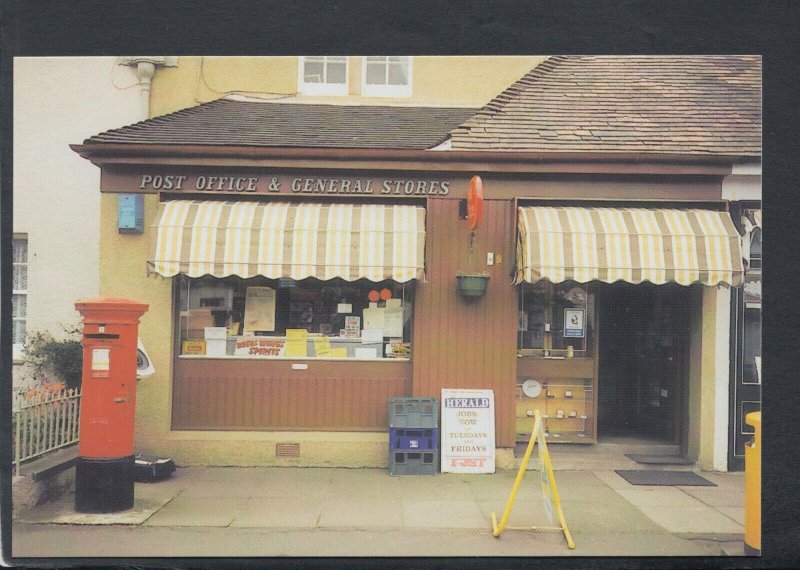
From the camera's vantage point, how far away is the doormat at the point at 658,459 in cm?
908

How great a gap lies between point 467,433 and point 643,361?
3.25m

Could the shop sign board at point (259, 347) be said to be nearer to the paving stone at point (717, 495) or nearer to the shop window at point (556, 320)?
the shop window at point (556, 320)

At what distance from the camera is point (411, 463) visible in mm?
8453

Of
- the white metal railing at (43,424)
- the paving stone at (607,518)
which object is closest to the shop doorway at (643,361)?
the paving stone at (607,518)

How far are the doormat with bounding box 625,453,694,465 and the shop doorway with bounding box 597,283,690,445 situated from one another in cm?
34

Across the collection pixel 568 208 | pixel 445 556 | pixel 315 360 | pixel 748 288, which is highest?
pixel 568 208

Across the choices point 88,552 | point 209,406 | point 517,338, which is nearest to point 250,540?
point 88,552

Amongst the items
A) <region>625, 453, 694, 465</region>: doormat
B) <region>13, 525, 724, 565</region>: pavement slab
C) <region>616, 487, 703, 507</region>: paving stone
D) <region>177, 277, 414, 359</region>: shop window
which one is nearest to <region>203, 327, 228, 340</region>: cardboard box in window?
<region>177, 277, 414, 359</region>: shop window

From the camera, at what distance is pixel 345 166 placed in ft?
28.1

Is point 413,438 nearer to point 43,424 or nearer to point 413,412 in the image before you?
point 413,412

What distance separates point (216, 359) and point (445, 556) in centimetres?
395

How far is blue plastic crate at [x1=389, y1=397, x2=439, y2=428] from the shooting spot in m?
8.40

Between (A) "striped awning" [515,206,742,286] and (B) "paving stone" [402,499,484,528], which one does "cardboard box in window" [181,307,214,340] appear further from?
(A) "striped awning" [515,206,742,286]
